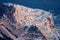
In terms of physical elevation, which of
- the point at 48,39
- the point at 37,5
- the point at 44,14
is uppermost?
the point at 37,5

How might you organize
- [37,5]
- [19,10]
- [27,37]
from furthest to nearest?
[37,5], [19,10], [27,37]

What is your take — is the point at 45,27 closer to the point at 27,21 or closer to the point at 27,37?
the point at 27,21

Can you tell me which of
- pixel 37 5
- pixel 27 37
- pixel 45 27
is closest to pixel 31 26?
pixel 27 37

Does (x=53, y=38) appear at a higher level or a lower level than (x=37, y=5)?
lower

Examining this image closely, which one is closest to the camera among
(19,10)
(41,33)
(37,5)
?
(41,33)

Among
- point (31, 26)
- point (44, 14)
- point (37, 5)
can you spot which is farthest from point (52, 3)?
point (31, 26)

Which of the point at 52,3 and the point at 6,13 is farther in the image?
the point at 52,3
